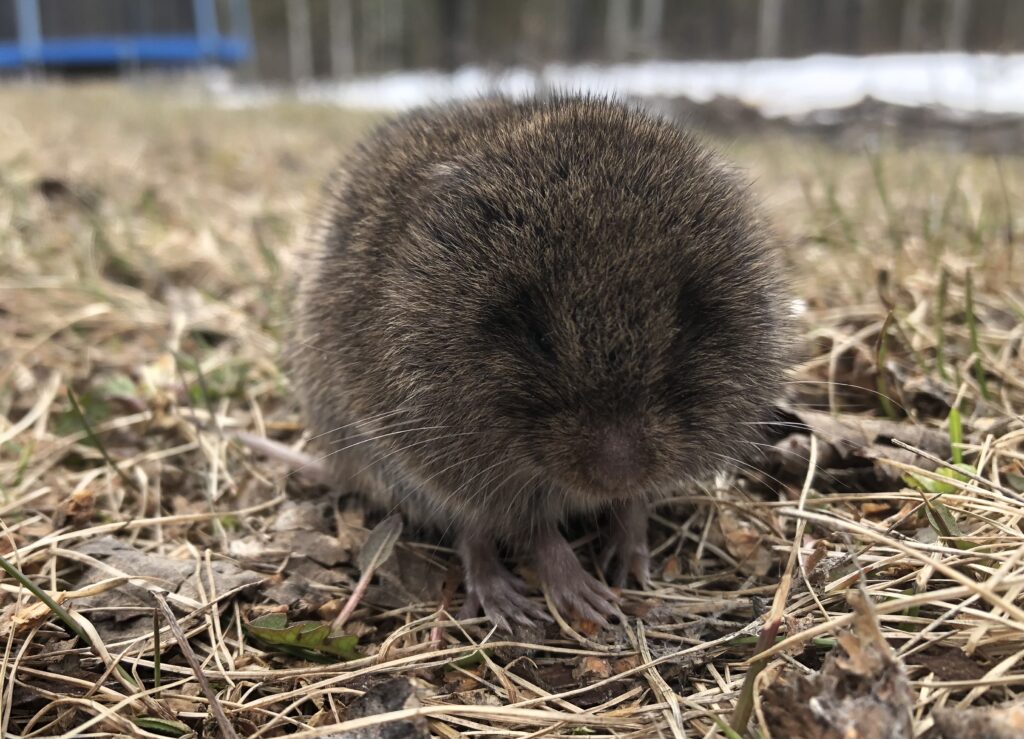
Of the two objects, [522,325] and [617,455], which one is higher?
[522,325]

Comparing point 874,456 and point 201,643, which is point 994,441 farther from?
point 201,643

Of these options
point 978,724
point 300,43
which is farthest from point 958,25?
point 300,43

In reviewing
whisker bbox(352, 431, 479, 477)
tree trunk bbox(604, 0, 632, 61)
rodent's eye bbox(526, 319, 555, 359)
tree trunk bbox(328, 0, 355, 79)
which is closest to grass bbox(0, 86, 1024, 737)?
whisker bbox(352, 431, 479, 477)

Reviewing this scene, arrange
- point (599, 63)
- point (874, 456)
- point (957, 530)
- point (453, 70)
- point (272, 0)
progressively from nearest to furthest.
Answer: point (957, 530), point (874, 456), point (599, 63), point (453, 70), point (272, 0)

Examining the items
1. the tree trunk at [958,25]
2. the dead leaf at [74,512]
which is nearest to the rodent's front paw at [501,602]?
the dead leaf at [74,512]

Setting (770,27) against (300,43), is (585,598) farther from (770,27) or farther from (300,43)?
(300,43)

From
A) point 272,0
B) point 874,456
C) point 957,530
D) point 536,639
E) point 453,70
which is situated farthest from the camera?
point 272,0

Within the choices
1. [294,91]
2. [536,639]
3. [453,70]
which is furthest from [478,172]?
[294,91]
